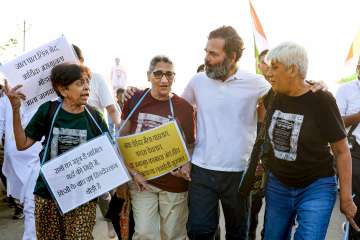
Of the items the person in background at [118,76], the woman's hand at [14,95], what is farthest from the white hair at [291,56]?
the person in background at [118,76]

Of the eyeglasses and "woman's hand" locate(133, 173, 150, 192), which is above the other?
the eyeglasses

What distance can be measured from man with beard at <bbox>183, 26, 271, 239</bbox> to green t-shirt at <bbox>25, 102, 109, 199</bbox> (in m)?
0.94

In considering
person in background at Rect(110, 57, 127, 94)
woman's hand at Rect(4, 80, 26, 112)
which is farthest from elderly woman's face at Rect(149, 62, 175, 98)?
person in background at Rect(110, 57, 127, 94)

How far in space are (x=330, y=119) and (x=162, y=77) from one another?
1.33 metres

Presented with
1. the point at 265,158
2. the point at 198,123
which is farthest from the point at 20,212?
the point at 265,158

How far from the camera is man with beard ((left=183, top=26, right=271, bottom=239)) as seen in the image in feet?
12.0

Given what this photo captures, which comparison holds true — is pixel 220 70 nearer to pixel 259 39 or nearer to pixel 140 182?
pixel 140 182

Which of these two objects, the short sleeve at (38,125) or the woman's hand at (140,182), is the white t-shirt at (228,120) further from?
the short sleeve at (38,125)

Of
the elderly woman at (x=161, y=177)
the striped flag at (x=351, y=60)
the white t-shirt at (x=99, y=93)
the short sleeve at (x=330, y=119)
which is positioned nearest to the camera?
the short sleeve at (x=330, y=119)

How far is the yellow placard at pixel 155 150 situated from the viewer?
3723 mm

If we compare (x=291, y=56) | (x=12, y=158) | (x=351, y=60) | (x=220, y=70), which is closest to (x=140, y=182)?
(x=220, y=70)

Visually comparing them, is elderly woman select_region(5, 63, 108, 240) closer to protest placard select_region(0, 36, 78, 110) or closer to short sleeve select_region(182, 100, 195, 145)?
protest placard select_region(0, 36, 78, 110)

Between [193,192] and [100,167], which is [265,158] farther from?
[100,167]

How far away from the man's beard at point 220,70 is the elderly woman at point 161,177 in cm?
30
